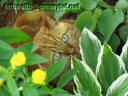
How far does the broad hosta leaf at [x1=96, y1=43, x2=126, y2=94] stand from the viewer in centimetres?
116

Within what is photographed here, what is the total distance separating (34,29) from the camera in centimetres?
129

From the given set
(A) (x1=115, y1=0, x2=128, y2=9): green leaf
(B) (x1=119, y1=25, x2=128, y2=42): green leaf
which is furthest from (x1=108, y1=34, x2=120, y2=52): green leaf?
(A) (x1=115, y1=0, x2=128, y2=9): green leaf

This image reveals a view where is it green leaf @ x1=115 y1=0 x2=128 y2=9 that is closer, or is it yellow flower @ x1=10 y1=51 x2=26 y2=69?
yellow flower @ x1=10 y1=51 x2=26 y2=69

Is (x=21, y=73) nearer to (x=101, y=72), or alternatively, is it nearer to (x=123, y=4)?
(x=101, y=72)

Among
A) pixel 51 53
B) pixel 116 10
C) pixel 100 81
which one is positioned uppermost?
pixel 116 10

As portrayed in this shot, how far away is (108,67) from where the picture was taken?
120cm

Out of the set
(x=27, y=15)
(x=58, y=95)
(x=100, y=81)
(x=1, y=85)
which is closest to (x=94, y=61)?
(x=100, y=81)

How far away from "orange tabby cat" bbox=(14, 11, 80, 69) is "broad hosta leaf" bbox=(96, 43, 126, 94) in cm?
12

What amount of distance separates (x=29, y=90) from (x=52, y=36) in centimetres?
57

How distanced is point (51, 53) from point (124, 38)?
323mm

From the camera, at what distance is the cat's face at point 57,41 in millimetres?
1214

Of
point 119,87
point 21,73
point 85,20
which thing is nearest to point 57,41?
point 85,20

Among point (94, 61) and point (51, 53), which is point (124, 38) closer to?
point (94, 61)

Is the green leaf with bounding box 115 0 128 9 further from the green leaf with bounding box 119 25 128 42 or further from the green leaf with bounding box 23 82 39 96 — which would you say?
the green leaf with bounding box 23 82 39 96
